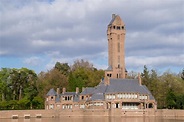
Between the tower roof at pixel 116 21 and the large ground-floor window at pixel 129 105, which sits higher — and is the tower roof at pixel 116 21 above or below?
above

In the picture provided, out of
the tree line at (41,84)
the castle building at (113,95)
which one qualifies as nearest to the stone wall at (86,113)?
the castle building at (113,95)

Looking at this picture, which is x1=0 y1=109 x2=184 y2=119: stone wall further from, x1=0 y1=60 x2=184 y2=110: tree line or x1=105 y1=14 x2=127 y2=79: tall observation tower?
x1=105 y1=14 x2=127 y2=79: tall observation tower

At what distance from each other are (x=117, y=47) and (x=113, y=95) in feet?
58.5

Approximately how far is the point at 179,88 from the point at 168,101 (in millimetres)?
8815

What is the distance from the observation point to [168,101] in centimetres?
7162

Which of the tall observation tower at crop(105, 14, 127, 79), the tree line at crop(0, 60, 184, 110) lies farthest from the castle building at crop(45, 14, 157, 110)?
the tree line at crop(0, 60, 184, 110)

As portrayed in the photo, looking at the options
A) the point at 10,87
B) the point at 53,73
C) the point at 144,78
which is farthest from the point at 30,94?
the point at 144,78

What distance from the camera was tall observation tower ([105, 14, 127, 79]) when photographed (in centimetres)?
8519

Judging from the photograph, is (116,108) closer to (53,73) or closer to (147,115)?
(147,115)

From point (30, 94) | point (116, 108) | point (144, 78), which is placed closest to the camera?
point (116, 108)

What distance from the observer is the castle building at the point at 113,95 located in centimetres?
7119

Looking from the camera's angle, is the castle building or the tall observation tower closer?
the castle building

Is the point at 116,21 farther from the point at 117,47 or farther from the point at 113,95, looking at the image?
the point at 113,95

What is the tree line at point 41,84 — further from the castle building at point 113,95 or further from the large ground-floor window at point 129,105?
the large ground-floor window at point 129,105
